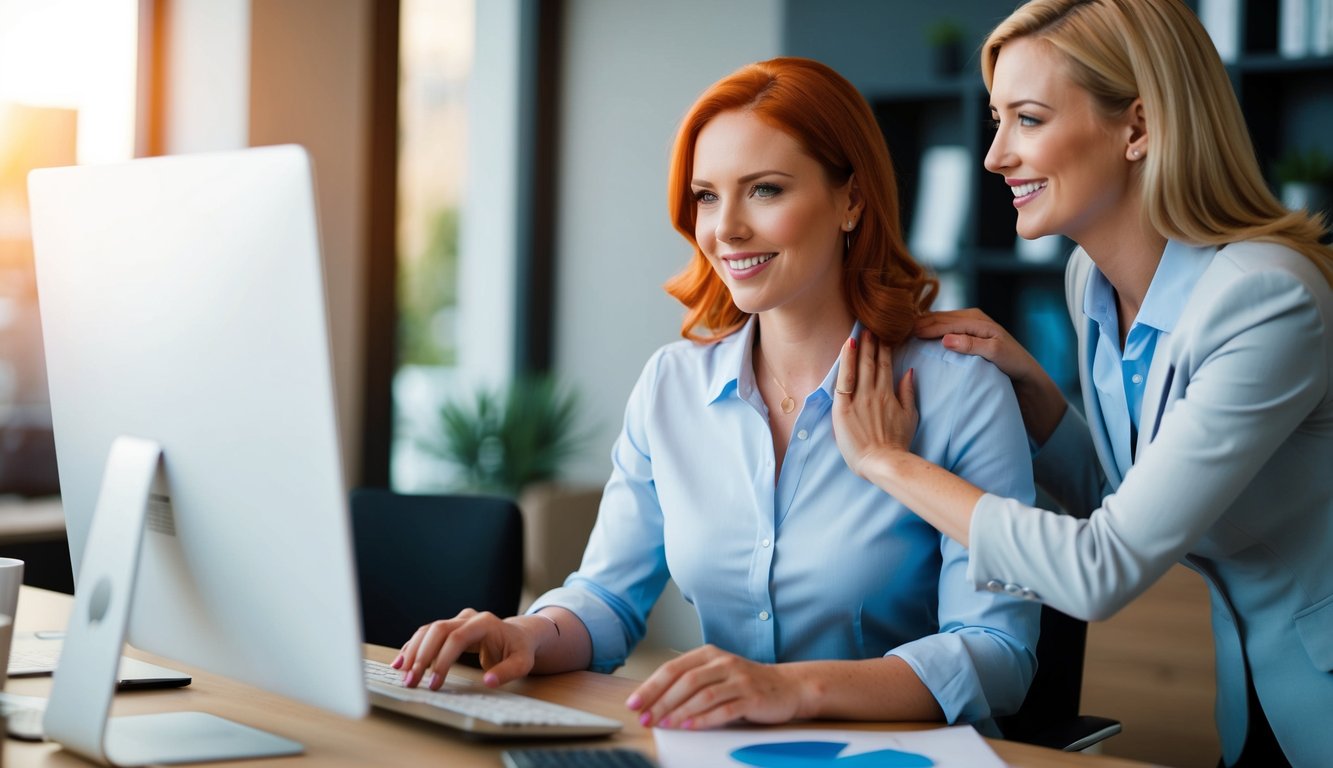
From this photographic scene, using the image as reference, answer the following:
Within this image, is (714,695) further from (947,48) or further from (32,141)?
(947,48)

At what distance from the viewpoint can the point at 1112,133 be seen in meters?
1.55

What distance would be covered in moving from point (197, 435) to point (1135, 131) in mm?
1137

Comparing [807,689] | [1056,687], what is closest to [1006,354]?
[1056,687]

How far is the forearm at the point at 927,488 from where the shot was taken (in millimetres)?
1432

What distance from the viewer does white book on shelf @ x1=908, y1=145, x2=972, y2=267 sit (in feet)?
12.5

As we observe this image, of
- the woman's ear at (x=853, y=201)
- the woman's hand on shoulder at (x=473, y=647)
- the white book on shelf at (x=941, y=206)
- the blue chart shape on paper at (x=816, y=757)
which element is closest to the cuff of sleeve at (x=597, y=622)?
the woman's hand on shoulder at (x=473, y=647)

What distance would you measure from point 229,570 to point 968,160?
3066 millimetres

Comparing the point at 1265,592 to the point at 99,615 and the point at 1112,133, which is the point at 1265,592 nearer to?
the point at 1112,133

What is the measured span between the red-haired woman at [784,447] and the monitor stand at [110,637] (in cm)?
39

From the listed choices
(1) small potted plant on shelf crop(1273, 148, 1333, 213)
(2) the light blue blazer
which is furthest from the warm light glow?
(1) small potted plant on shelf crop(1273, 148, 1333, 213)

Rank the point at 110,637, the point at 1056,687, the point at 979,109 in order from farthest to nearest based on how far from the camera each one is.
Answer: the point at 979,109, the point at 1056,687, the point at 110,637

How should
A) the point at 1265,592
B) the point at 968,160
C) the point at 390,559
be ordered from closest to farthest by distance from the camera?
→ 1. the point at 1265,592
2. the point at 390,559
3. the point at 968,160

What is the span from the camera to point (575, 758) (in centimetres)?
111

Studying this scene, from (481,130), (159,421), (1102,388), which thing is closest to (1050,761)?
(1102,388)
